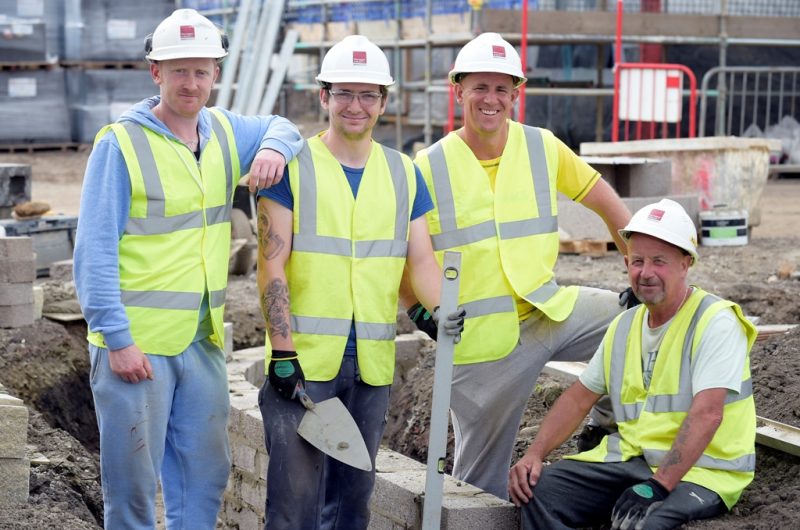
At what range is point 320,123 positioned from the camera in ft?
69.5

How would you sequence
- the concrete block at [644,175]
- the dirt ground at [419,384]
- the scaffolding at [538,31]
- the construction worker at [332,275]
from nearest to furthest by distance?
the construction worker at [332,275] → the dirt ground at [419,384] → the concrete block at [644,175] → the scaffolding at [538,31]

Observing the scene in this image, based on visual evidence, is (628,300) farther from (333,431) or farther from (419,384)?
(419,384)

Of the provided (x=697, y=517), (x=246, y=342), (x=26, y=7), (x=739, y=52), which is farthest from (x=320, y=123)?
(x=697, y=517)

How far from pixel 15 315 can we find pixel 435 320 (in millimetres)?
4497

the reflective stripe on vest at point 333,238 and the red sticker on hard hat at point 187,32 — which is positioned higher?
the red sticker on hard hat at point 187,32

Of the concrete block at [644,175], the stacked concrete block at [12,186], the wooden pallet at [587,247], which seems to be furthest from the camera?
the concrete block at [644,175]

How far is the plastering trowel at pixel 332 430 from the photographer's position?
443 cm

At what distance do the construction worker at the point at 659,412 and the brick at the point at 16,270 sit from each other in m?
4.28

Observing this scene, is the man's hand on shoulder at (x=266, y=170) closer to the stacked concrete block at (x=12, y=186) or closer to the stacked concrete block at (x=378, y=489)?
the stacked concrete block at (x=378, y=489)

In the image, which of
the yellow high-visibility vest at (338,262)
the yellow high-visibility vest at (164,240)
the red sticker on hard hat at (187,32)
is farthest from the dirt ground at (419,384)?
the red sticker on hard hat at (187,32)

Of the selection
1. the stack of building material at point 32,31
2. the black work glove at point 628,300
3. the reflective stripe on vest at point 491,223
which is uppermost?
the stack of building material at point 32,31

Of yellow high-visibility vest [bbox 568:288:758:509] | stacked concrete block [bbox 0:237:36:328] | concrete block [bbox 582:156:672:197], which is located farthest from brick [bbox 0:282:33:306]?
concrete block [bbox 582:156:672:197]

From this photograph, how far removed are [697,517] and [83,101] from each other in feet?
54.6

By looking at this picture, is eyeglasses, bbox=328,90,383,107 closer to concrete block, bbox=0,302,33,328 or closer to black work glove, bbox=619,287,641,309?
black work glove, bbox=619,287,641,309
